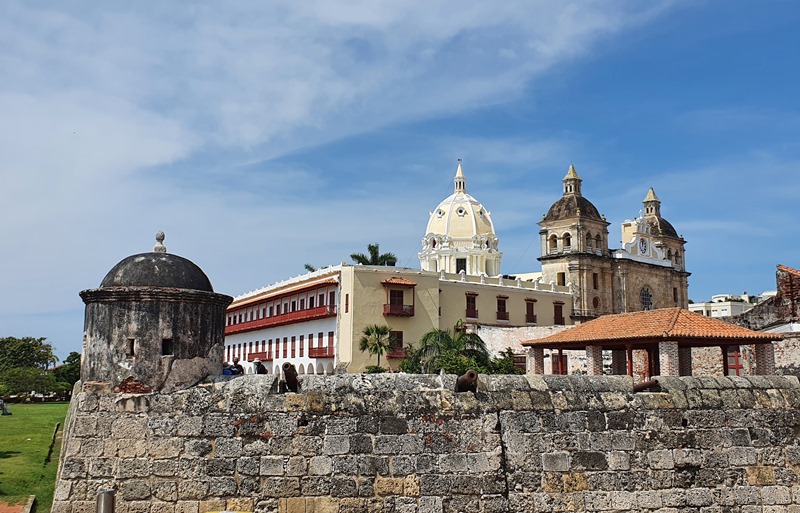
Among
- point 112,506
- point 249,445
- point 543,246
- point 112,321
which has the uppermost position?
point 543,246

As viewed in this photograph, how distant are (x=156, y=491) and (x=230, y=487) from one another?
2.06ft

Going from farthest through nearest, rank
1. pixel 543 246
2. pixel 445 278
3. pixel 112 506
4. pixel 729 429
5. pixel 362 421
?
pixel 543 246 → pixel 445 278 → pixel 729 429 → pixel 362 421 → pixel 112 506

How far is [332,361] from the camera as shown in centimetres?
4584

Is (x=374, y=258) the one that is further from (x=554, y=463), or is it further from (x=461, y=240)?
(x=554, y=463)

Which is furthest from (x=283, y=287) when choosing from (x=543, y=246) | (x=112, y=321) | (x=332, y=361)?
(x=112, y=321)

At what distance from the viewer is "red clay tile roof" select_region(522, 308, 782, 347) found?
2338cm

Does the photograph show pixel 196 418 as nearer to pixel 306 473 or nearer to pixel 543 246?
pixel 306 473

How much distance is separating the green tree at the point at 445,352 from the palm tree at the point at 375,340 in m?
2.29

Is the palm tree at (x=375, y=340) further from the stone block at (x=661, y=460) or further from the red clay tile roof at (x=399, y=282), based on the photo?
the stone block at (x=661, y=460)

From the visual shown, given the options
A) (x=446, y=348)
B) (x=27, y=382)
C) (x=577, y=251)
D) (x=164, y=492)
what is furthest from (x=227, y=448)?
(x=577, y=251)

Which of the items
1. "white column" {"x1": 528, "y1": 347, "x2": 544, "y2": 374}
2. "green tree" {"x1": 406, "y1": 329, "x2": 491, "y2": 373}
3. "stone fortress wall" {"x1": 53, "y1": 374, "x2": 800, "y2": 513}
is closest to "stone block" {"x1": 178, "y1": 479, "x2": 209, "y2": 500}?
"stone fortress wall" {"x1": 53, "y1": 374, "x2": 800, "y2": 513}

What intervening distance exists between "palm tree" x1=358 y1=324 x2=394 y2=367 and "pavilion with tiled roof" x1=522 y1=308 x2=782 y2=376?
56.0 feet

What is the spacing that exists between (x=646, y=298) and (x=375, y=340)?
31209 mm

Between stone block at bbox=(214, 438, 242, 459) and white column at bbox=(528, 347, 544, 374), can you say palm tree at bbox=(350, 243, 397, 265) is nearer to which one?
white column at bbox=(528, 347, 544, 374)
